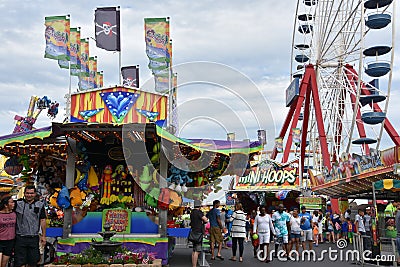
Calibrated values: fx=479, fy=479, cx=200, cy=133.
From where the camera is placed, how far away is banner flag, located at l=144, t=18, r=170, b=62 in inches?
667

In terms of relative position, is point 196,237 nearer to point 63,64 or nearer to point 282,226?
point 282,226

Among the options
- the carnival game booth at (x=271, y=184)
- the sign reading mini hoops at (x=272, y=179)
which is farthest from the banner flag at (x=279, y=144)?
the sign reading mini hoops at (x=272, y=179)

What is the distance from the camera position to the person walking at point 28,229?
6738 mm

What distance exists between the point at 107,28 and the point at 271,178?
17.3 metres

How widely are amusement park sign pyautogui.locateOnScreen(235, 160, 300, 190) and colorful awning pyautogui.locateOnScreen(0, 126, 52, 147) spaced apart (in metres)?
20.8

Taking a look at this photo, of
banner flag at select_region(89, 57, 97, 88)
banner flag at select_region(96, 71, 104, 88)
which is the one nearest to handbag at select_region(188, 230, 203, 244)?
banner flag at select_region(89, 57, 97, 88)

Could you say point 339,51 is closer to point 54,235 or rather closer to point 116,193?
point 116,193

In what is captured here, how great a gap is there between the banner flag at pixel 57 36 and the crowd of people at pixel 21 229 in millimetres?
11597

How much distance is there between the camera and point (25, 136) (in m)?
9.50

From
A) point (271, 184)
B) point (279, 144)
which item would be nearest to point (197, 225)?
point (271, 184)

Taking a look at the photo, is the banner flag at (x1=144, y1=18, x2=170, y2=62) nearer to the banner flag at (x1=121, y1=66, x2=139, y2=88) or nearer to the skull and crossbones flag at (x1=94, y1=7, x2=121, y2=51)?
the skull and crossbones flag at (x1=94, y1=7, x2=121, y2=51)

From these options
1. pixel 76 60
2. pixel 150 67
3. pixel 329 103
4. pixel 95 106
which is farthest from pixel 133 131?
pixel 329 103

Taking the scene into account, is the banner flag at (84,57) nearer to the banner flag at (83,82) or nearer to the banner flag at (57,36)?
the banner flag at (83,82)

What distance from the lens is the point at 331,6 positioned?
24.2m
